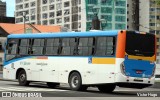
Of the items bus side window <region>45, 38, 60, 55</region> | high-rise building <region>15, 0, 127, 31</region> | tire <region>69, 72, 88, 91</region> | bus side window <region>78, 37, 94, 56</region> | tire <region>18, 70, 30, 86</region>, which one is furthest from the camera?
high-rise building <region>15, 0, 127, 31</region>

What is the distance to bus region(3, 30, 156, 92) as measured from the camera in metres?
23.8

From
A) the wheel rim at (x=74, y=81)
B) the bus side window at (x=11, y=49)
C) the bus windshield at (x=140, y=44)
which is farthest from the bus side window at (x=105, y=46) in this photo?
the bus side window at (x=11, y=49)

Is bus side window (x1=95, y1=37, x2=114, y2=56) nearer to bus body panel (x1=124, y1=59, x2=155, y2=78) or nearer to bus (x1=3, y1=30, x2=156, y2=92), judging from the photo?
bus (x1=3, y1=30, x2=156, y2=92)

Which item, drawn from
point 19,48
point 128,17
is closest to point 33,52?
point 19,48

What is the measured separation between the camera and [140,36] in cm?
2434

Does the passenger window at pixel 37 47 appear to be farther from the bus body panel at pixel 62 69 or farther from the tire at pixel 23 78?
the tire at pixel 23 78

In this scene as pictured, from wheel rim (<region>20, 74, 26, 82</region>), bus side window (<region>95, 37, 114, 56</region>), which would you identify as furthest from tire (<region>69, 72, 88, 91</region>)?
wheel rim (<region>20, 74, 26, 82</region>)

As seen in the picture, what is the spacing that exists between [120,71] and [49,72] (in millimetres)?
5475

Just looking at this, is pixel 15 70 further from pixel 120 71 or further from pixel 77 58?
pixel 120 71

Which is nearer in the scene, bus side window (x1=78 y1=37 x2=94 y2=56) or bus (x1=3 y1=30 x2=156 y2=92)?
bus (x1=3 y1=30 x2=156 y2=92)

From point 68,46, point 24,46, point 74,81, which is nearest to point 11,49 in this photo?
point 24,46

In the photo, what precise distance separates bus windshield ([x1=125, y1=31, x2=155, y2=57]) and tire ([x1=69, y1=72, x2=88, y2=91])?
10.5ft

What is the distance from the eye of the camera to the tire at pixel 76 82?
25.3 m

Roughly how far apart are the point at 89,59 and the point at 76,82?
1480 millimetres
